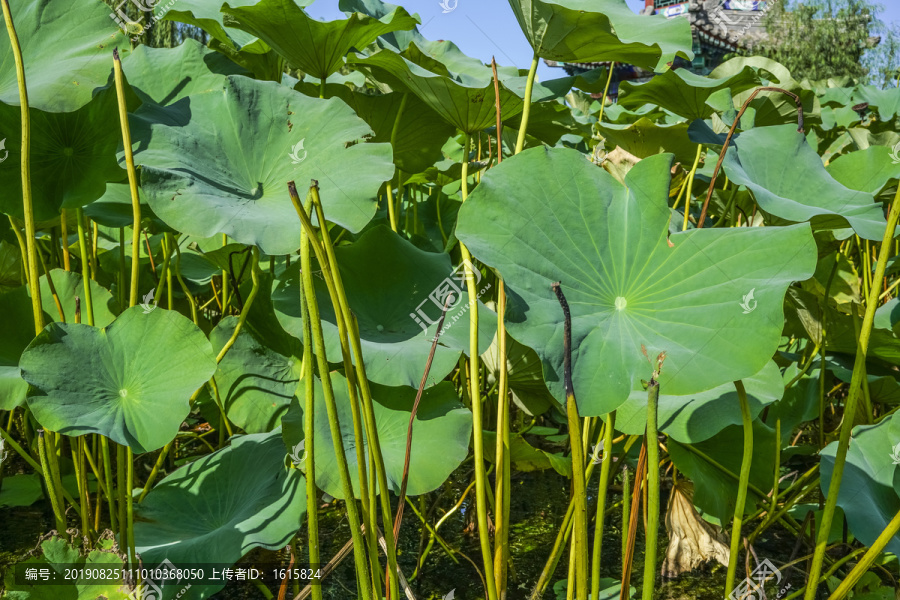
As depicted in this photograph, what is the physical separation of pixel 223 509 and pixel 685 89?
3.88 feet

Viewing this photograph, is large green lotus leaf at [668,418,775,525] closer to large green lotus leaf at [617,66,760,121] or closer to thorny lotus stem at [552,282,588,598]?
thorny lotus stem at [552,282,588,598]

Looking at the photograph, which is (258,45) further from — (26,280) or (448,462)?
(448,462)

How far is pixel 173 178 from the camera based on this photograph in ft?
2.93

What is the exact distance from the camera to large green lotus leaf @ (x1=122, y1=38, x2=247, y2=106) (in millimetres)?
1202

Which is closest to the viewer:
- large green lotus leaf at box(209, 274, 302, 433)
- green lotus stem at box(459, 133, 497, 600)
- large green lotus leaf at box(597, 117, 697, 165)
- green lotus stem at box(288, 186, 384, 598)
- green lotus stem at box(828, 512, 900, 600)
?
green lotus stem at box(288, 186, 384, 598)

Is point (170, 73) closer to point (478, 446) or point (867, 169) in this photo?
point (478, 446)

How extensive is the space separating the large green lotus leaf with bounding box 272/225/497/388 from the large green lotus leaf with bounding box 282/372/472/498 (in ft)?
0.28

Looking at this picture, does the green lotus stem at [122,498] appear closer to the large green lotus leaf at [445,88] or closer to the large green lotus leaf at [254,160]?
the large green lotus leaf at [254,160]

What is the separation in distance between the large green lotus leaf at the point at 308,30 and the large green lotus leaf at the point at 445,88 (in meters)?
0.04

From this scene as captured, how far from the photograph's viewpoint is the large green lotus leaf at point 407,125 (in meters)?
1.33

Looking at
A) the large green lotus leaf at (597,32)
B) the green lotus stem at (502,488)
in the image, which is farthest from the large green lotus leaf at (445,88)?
the green lotus stem at (502,488)

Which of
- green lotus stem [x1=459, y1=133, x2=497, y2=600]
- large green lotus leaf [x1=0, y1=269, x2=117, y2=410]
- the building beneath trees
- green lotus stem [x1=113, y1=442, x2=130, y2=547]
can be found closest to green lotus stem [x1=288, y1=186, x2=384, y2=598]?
green lotus stem [x1=459, y1=133, x2=497, y2=600]

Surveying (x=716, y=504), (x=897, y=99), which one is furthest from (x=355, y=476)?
(x=897, y=99)

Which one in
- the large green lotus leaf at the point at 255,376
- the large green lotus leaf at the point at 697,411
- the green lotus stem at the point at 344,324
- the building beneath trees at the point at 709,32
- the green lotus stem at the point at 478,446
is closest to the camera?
the green lotus stem at the point at 344,324
